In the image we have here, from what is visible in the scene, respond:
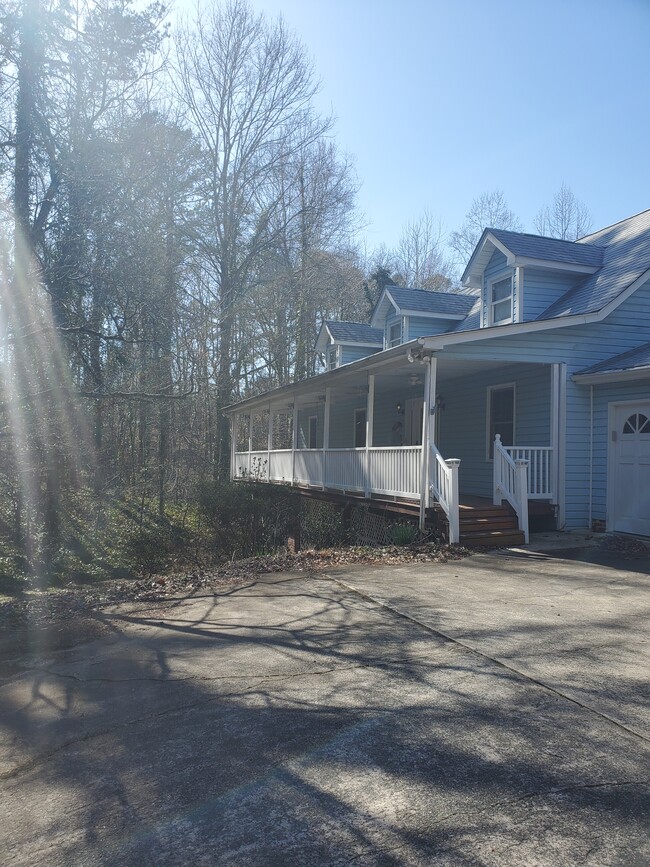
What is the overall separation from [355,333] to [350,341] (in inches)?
28.9

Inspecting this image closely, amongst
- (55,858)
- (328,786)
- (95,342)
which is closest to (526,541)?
(95,342)

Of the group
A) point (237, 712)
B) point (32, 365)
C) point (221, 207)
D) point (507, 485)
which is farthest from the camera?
point (221, 207)

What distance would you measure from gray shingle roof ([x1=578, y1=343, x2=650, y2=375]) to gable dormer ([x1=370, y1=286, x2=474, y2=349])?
6266 millimetres

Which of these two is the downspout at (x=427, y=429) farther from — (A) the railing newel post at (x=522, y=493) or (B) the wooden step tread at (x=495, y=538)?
(A) the railing newel post at (x=522, y=493)

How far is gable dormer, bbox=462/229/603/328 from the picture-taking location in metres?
14.7

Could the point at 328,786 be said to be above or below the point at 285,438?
below

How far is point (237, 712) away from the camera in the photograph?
433 cm

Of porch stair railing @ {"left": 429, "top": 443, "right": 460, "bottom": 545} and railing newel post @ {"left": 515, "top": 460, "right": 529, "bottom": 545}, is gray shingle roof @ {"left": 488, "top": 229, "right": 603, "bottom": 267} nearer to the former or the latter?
railing newel post @ {"left": 515, "top": 460, "right": 529, "bottom": 545}

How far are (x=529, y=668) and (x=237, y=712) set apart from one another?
87.3 inches

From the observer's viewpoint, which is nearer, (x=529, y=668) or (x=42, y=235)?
(x=529, y=668)

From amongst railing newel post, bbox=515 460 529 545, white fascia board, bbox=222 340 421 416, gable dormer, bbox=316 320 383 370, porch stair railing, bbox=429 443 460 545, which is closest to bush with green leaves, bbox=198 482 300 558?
white fascia board, bbox=222 340 421 416

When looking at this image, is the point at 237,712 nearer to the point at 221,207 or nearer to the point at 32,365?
the point at 32,365

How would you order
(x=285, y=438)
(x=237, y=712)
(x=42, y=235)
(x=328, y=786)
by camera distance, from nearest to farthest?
(x=328, y=786)
(x=237, y=712)
(x=42, y=235)
(x=285, y=438)

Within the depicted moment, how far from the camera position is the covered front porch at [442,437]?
37.9 feet
